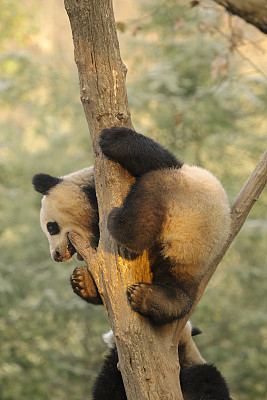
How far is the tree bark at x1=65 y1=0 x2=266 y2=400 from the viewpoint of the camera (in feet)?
9.47

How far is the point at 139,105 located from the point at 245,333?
4.72 meters

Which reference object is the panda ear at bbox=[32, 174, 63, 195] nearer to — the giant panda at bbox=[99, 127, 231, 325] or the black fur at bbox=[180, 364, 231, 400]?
the giant panda at bbox=[99, 127, 231, 325]

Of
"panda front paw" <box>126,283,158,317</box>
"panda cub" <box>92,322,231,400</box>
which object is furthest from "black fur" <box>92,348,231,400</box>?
"panda front paw" <box>126,283,158,317</box>

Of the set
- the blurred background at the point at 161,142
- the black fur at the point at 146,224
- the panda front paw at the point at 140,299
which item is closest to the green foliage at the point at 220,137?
the blurred background at the point at 161,142

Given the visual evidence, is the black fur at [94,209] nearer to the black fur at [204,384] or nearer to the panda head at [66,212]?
the panda head at [66,212]

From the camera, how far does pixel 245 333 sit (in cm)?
893

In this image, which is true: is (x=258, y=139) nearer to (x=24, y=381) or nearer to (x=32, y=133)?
(x=32, y=133)

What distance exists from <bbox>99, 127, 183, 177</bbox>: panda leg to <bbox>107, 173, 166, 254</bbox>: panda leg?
124mm

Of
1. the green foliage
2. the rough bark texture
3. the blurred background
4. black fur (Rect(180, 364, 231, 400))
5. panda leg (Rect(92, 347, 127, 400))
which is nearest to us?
the rough bark texture

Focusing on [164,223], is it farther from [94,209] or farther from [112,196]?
[94,209]

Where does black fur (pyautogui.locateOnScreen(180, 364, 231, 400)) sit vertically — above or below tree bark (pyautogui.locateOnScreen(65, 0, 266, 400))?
below

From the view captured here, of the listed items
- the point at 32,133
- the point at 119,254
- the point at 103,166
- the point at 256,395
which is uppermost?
the point at 103,166

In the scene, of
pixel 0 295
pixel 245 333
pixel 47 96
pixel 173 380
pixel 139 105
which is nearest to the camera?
pixel 173 380

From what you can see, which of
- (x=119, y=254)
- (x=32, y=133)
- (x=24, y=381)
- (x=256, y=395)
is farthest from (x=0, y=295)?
(x=119, y=254)
